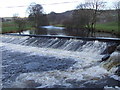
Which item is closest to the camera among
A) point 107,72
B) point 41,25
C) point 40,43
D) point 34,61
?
point 107,72

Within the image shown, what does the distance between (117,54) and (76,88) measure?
3.67 m

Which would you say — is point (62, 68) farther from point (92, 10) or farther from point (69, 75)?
point (92, 10)

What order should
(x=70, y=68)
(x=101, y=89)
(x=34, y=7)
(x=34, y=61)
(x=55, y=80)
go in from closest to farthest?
(x=101, y=89)
(x=55, y=80)
(x=70, y=68)
(x=34, y=61)
(x=34, y=7)

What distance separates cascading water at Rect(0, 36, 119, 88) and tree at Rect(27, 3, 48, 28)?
80.5ft

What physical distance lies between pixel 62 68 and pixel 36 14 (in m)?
29.9

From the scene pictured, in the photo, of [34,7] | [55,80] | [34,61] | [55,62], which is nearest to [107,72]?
[55,80]

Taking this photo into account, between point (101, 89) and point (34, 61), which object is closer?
point (101, 89)

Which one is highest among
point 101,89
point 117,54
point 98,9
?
point 98,9

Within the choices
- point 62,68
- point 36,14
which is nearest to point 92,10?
point 36,14

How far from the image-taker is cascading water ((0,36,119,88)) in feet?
19.0

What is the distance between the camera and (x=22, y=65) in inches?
320

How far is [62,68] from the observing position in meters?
7.42

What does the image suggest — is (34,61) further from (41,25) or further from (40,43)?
(41,25)

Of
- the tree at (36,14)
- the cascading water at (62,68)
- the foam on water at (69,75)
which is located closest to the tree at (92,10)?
the cascading water at (62,68)
